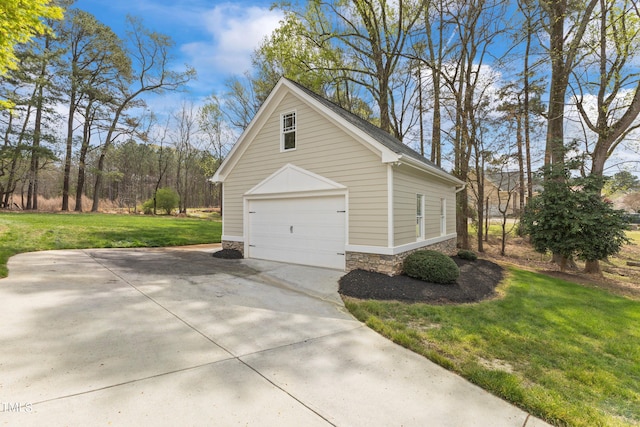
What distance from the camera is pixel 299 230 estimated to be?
30.0ft

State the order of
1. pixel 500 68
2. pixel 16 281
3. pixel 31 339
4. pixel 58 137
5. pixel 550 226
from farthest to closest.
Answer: pixel 58 137
pixel 500 68
pixel 550 226
pixel 16 281
pixel 31 339

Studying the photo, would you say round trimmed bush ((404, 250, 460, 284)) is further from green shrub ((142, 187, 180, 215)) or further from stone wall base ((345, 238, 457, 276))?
green shrub ((142, 187, 180, 215))

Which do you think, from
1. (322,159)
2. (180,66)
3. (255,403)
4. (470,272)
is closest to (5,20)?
(322,159)

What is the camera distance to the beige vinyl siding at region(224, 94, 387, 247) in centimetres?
771

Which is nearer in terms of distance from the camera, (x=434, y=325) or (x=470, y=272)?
(x=434, y=325)

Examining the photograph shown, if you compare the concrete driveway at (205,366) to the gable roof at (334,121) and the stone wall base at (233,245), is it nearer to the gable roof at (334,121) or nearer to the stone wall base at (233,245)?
the gable roof at (334,121)

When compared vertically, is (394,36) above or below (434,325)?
above

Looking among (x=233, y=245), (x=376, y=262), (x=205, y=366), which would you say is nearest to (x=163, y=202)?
(x=233, y=245)

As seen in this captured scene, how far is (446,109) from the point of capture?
16.1 metres

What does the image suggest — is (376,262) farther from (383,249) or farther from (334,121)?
(334,121)

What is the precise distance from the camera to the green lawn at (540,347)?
9.44 ft

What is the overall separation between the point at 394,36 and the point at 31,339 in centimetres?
1871

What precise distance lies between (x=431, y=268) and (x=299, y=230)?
393 cm

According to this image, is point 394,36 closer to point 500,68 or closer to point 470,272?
point 500,68
